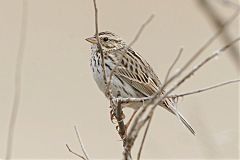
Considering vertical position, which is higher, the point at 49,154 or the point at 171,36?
the point at 171,36

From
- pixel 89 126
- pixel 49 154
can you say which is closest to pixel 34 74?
pixel 89 126

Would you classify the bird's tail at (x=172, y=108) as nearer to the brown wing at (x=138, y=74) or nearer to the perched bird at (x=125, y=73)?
the perched bird at (x=125, y=73)

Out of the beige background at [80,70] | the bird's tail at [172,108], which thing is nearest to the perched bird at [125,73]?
the bird's tail at [172,108]

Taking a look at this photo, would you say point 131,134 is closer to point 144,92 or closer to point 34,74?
point 144,92

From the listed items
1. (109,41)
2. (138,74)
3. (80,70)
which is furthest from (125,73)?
(80,70)

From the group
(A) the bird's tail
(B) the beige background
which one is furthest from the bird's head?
(B) the beige background

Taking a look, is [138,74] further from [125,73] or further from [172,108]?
[172,108]

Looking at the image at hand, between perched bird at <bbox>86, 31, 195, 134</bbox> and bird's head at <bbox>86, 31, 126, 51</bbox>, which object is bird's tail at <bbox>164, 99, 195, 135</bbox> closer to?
perched bird at <bbox>86, 31, 195, 134</bbox>
